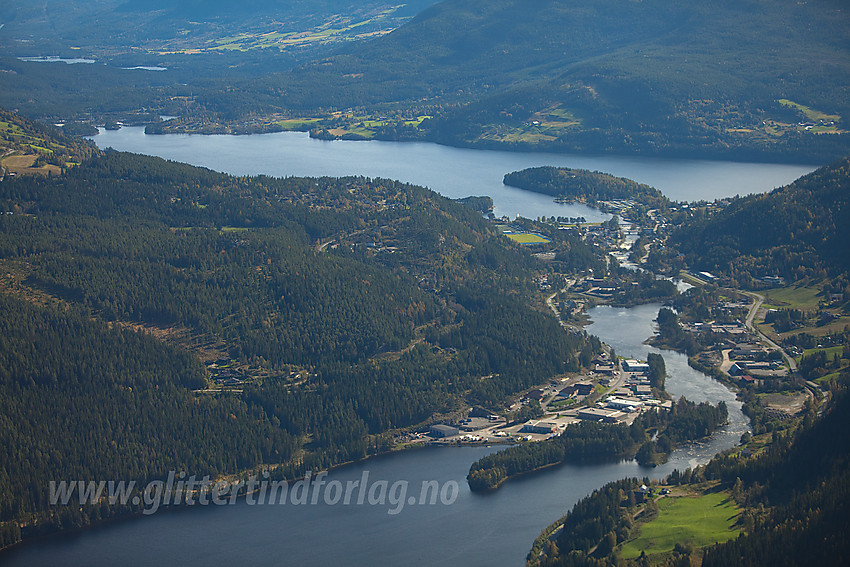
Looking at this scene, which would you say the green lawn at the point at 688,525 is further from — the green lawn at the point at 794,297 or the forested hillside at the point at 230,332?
the green lawn at the point at 794,297

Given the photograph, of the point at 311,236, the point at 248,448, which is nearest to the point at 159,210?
the point at 311,236

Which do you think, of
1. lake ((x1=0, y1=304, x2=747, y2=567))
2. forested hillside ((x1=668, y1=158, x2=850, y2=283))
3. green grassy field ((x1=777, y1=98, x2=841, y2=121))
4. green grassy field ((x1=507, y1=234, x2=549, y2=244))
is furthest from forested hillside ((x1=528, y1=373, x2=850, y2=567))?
green grassy field ((x1=777, y1=98, x2=841, y2=121))

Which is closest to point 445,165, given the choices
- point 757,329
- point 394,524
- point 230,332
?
point 757,329

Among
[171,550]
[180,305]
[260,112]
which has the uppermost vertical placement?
[260,112]

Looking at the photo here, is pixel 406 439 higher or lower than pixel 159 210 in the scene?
lower

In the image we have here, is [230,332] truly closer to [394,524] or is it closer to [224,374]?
[224,374]

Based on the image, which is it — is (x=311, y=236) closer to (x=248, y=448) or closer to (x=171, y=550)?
(x=248, y=448)

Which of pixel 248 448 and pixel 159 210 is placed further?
pixel 159 210

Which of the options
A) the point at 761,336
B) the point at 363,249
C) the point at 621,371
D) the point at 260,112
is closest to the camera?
the point at 621,371
